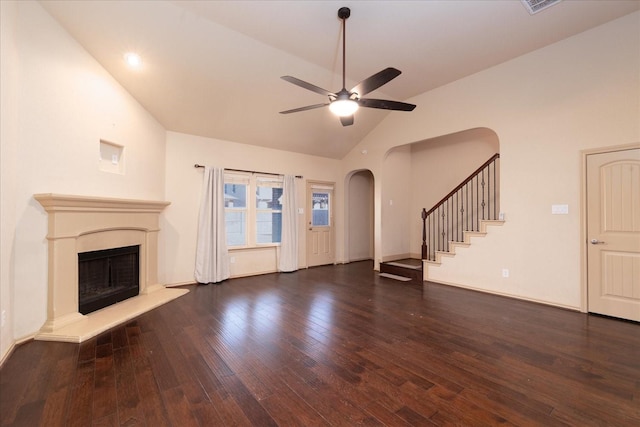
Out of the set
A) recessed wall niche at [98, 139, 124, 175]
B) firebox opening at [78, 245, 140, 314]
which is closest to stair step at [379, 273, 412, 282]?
firebox opening at [78, 245, 140, 314]

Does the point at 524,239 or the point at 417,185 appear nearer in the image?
the point at 524,239

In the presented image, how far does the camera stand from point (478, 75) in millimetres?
4438

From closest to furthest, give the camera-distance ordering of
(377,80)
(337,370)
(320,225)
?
(337,370) < (377,80) < (320,225)

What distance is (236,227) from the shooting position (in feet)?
18.4

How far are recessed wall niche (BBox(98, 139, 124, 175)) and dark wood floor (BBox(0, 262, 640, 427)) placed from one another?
207cm

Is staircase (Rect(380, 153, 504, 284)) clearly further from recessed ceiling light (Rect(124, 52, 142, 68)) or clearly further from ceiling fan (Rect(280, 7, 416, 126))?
recessed ceiling light (Rect(124, 52, 142, 68))

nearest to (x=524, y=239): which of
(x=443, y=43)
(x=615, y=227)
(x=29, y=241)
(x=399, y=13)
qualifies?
(x=615, y=227)

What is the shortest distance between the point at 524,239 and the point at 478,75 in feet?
9.13

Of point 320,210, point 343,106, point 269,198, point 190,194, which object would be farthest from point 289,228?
point 343,106

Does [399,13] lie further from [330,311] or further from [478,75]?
[330,311]

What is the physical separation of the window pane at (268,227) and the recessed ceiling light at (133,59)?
327 cm

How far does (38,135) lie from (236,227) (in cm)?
328

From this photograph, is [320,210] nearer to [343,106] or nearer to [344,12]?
A: [343,106]

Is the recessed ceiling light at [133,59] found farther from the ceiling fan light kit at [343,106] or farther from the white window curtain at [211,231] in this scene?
the ceiling fan light kit at [343,106]
